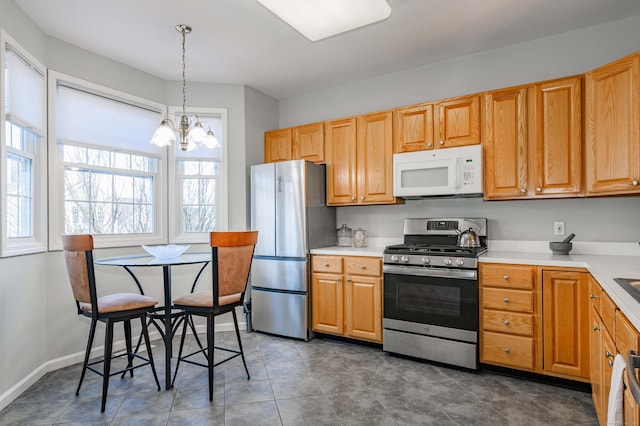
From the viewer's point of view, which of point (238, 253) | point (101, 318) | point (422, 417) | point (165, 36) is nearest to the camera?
point (422, 417)

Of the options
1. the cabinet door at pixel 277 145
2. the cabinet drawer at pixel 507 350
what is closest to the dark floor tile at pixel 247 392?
the cabinet drawer at pixel 507 350

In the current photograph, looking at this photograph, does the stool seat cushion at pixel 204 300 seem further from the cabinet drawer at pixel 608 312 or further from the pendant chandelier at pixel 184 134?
the cabinet drawer at pixel 608 312

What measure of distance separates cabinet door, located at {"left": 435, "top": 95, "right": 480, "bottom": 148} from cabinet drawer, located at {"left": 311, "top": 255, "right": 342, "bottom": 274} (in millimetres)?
1376

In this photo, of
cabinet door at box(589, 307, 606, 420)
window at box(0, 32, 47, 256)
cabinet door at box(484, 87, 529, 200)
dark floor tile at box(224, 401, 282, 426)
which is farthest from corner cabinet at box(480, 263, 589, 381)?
window at box(0, 32, 47, 256)

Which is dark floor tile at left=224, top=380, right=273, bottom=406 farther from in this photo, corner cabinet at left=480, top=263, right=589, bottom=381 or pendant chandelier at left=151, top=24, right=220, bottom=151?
pendant chandelier at left=151, top=24, right=220, bottom=151

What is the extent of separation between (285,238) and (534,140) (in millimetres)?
2290

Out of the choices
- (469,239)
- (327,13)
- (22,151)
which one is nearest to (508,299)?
(469,239)

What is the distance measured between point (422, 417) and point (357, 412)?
38cm

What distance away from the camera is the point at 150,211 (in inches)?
148

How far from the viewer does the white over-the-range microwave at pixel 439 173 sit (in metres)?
2.98

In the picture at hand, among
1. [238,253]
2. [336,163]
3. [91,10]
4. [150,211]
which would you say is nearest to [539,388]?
[238,253]

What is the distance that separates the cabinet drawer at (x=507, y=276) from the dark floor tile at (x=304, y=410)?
4.75 feet

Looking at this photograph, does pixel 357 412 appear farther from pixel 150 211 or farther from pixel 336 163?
pixel 150 211

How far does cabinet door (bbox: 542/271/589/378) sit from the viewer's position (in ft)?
7.80
